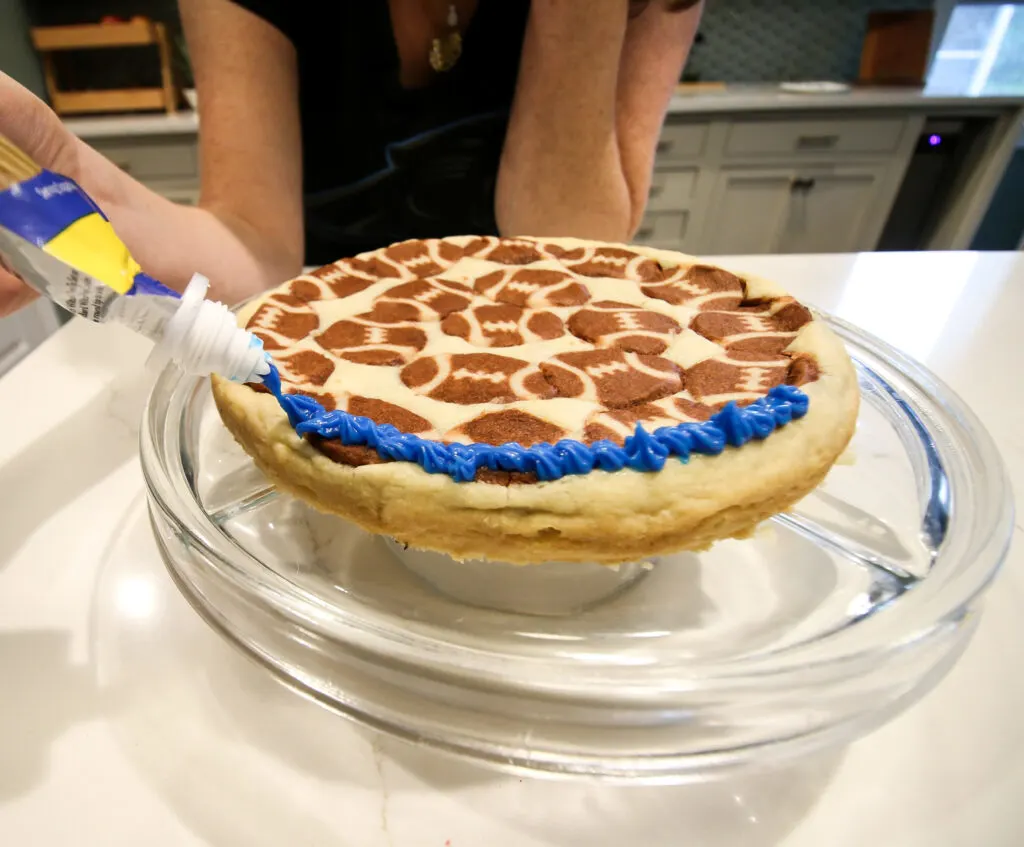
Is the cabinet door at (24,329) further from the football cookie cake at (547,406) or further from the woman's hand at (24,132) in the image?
the football cookie cake at (547,406)

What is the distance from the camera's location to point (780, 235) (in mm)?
2951

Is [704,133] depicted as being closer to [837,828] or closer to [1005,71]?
[1005,71]

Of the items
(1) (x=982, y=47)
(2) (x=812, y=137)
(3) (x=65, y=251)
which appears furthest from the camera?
(1) (x=982, y=47)

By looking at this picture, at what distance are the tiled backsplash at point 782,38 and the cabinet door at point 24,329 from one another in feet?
8.90

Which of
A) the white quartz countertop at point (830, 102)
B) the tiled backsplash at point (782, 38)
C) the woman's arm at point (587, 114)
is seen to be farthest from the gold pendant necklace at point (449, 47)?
the tiled backsplash at point (782, 38)

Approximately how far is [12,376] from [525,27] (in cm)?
98

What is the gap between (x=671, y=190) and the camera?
272 cm

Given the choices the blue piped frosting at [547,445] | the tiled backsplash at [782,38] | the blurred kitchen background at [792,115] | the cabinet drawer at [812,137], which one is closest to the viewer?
the blue piped frosting at [547,445]

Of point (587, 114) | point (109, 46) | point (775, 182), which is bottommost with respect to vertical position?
point (775, 182)

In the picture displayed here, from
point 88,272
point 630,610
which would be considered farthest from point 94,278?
point 630,610

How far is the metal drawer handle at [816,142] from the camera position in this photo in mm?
2678

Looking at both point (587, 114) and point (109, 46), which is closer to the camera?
point (587, 114)

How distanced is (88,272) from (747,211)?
9.51 feet

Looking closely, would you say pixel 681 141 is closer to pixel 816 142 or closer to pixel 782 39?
pixel 816 142
